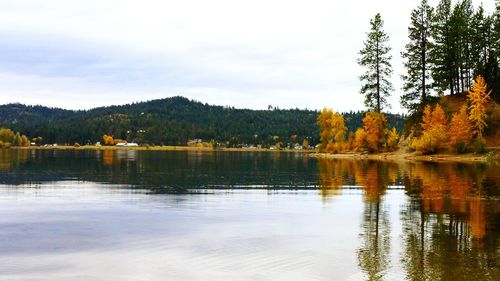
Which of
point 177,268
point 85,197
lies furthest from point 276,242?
point 85,197

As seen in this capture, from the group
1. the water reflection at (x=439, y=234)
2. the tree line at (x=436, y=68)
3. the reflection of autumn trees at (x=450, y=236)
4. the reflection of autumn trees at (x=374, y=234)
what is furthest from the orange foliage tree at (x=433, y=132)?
the reflection of autumn trees at (x=450, y=236)

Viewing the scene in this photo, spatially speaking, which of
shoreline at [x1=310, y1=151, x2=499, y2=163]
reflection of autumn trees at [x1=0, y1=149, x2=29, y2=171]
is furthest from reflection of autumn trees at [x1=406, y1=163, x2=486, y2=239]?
A: reflection of autumn trees at [x1=0, y1=149, x2=29, y2=171]

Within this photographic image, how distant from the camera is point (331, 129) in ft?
484

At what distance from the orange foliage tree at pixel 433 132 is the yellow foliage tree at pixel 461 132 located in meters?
2.19

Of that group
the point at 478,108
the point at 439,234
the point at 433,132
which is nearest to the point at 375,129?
the point at 433,132

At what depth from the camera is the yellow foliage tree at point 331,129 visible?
145 meters

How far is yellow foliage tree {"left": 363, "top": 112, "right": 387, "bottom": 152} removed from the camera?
11206 centimetres

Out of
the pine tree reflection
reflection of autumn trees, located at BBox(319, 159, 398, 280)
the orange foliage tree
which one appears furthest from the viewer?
the orange foliage tree

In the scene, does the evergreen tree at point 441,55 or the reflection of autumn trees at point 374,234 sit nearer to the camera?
the reflection of autumn trees at point 374,234

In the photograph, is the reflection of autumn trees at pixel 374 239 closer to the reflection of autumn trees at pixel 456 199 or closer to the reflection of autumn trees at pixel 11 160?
the reflection of autumn trees at pixel 456 199

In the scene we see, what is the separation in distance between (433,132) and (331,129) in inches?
2008

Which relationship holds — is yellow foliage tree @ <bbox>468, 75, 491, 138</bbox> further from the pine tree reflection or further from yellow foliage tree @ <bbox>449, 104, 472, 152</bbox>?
the pine tree reflection

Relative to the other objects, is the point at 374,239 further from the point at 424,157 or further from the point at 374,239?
the point at 424,157

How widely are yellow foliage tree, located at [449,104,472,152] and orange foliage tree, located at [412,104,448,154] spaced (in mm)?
2186
